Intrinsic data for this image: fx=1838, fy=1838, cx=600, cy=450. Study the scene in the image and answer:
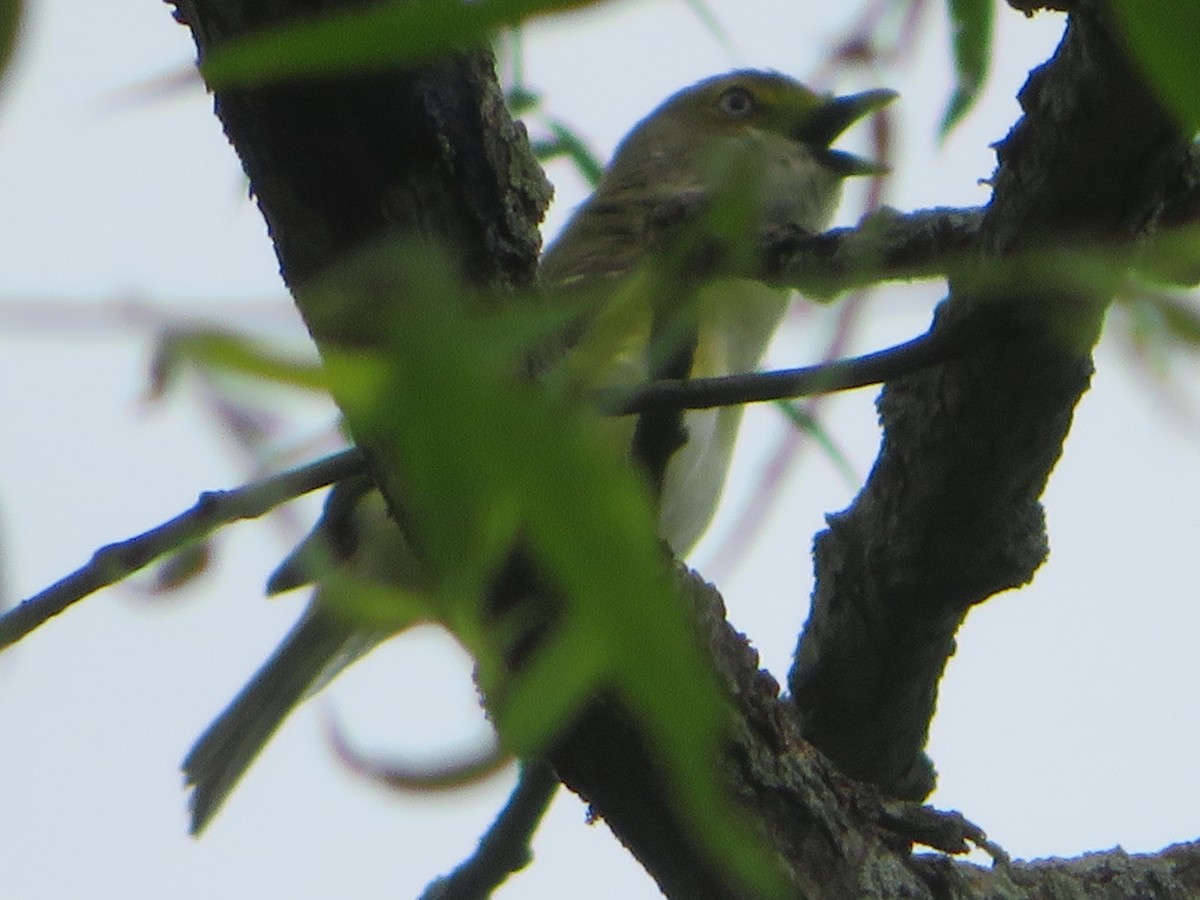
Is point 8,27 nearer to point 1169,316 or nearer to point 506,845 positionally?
point 1169,316

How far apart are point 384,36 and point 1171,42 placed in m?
0.39

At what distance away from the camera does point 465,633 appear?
105 centimetres

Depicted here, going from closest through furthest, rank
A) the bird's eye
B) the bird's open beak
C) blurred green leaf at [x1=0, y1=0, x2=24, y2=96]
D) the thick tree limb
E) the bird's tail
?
blurred green leaf at [x1=0, y1=0, x2=24, y2=96]
the thick tree limb
the bird's tail
the bird's open beak
the bird's eye

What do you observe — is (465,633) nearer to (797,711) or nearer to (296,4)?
(296,4)

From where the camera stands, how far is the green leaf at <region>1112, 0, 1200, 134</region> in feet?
2.93

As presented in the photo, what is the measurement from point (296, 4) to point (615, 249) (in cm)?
275

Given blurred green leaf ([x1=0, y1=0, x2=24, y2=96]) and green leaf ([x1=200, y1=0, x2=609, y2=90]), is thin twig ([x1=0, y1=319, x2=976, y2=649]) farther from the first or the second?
green leaf ([x1=200, y1=0, x2=609, y2=90])

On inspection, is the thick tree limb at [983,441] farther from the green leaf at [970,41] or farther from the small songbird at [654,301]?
the green leaf at [970,41]

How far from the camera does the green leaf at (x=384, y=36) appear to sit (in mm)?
876

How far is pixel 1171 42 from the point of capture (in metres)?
0.90

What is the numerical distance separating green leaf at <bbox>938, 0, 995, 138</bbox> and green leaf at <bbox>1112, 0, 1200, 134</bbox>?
1.40 ft

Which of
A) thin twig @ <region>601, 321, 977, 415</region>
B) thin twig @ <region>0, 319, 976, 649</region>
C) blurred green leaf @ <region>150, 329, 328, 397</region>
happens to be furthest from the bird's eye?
blurred green leaf @ <region>150, 329, 328, 397</region>

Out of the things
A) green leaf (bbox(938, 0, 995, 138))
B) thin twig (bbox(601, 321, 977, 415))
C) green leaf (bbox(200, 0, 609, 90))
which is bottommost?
green leaf (bbox(200, 0, 609, 90))

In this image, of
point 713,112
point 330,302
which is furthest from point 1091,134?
point 713,112
